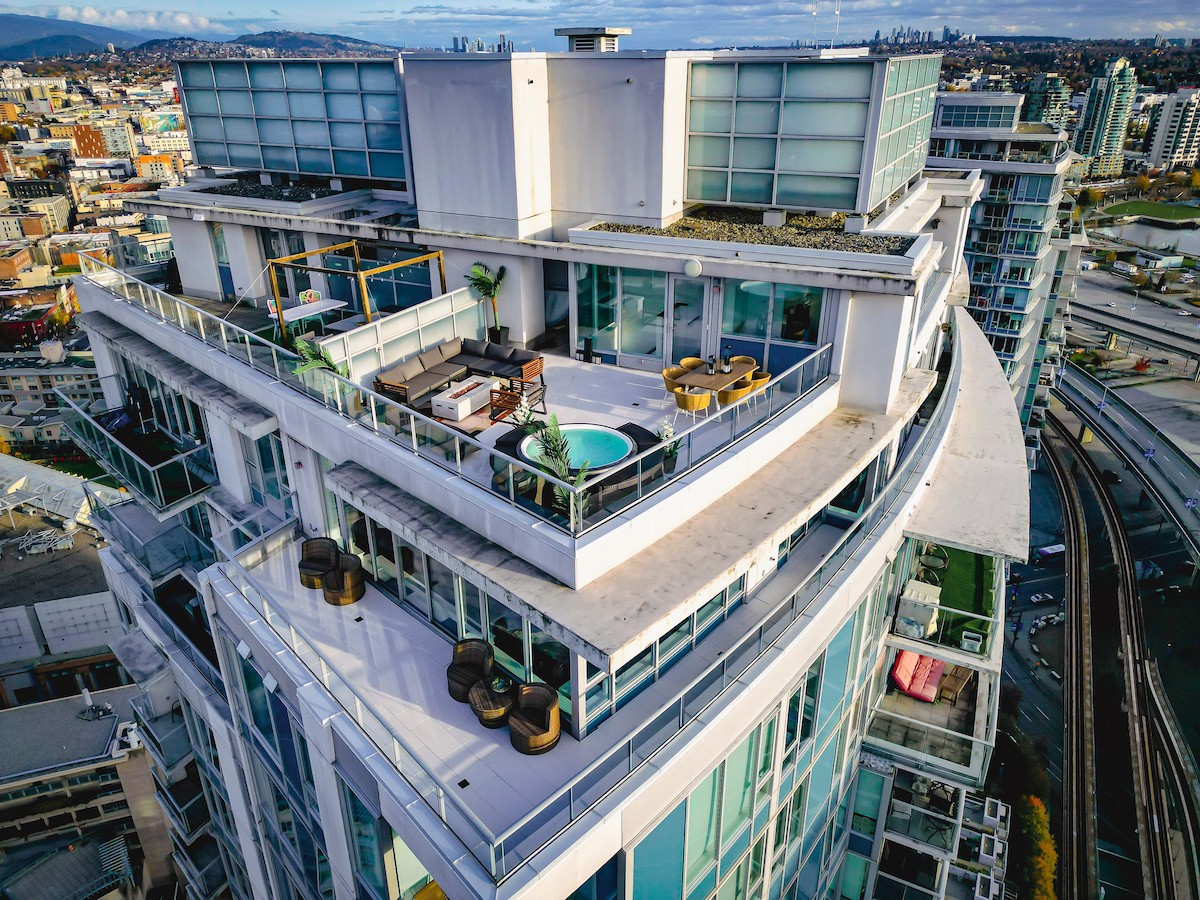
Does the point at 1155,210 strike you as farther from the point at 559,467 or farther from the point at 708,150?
the point at 559,467

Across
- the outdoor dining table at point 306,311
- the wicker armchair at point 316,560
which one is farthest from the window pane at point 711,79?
the wicker armchair at point 316,560

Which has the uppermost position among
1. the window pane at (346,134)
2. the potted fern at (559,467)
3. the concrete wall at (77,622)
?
the window pane at (346,134)

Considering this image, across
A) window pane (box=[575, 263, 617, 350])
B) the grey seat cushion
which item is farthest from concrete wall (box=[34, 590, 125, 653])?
window pane (box=[575, 263, 617, 350])

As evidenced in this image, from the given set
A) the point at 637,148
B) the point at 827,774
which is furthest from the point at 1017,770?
the point at 637,148

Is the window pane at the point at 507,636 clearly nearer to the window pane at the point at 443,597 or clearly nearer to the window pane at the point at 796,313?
the window pane at the point at 443,597

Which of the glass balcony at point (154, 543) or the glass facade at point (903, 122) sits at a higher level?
the glass facade at point (903, 122)

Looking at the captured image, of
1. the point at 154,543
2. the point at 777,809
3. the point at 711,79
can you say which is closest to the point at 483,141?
the point at 711,79
